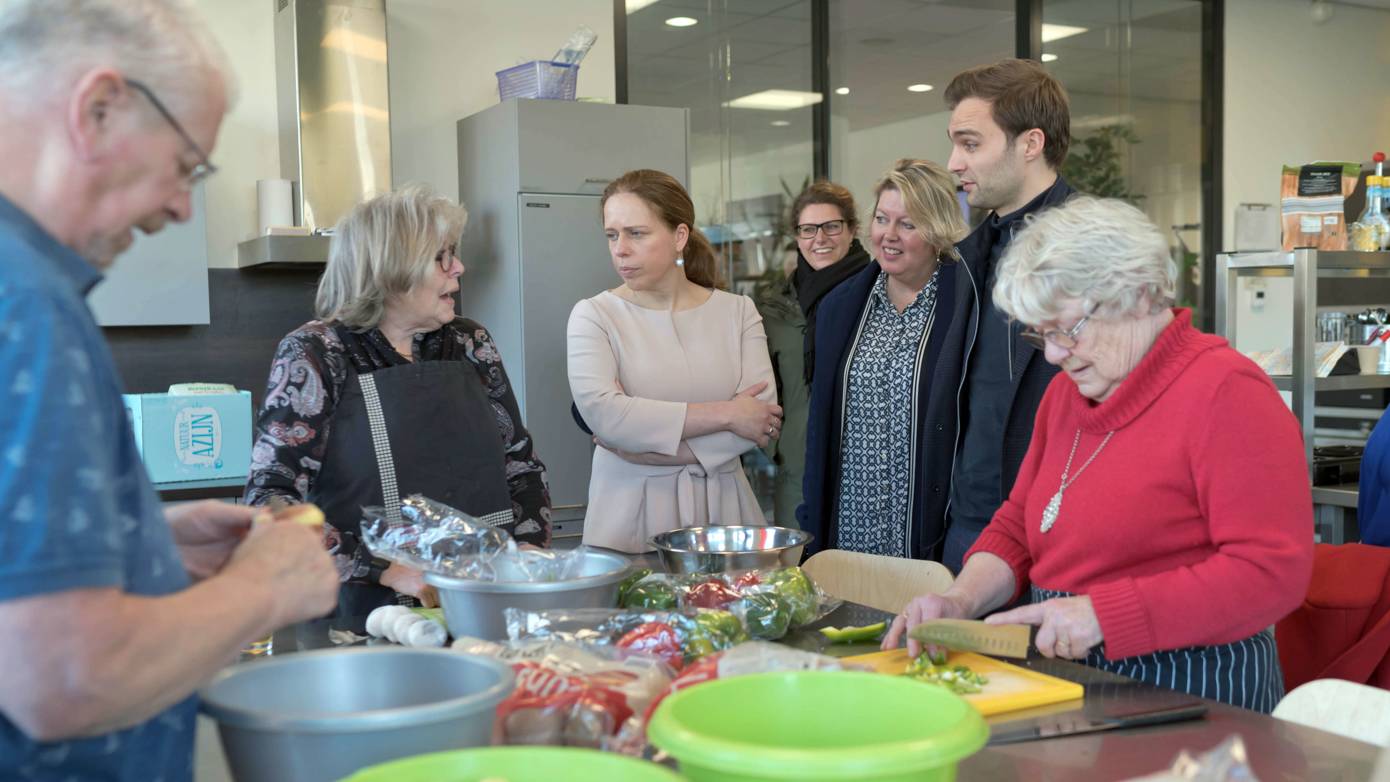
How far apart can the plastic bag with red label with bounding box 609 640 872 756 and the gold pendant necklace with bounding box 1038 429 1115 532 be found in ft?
2.20

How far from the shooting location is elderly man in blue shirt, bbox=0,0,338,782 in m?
0.73

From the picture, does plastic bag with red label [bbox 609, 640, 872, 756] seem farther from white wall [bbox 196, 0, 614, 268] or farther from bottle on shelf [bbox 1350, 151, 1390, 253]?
white wall [bbox 196, 0, 614, 268]

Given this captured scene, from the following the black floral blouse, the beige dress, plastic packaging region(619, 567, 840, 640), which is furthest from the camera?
the beige dress

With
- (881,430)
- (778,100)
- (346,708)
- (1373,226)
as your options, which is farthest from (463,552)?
(778,100)

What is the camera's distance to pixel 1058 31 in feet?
20.6

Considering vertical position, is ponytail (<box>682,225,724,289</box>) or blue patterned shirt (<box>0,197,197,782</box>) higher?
ponytail (<box>682,225,724,289</box>)

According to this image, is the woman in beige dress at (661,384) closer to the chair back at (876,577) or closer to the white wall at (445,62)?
the chair back at (876,577)

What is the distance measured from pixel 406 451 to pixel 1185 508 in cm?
122

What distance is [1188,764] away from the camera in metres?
0.72

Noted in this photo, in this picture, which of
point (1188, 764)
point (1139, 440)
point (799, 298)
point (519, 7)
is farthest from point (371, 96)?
point (1188, 764)

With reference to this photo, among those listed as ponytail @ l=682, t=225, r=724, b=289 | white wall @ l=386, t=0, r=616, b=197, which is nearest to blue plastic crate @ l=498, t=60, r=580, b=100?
white wall @ l=386, t=0, r=616, b=197

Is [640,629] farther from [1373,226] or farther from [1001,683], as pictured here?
[1373,226]

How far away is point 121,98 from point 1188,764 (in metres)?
0.78

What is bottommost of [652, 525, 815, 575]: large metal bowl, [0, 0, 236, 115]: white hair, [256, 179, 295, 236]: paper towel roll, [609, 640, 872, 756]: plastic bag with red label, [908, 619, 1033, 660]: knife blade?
[908, 619, 1033, 660]: knife blade
